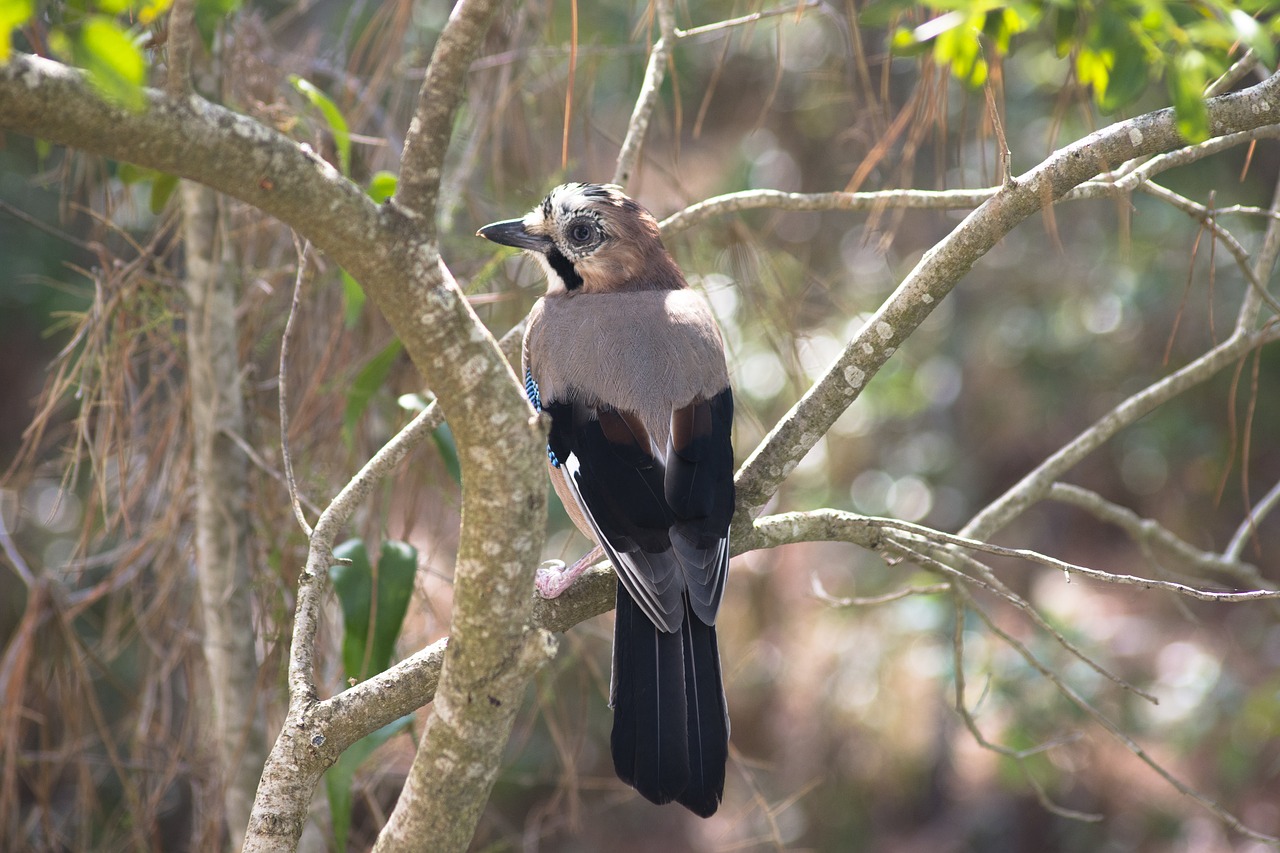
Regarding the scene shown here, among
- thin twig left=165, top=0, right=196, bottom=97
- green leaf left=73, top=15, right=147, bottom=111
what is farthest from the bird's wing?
green leaf left=73, top=15, right=147, bottom=111

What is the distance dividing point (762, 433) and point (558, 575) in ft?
2.73

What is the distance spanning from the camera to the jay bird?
209 cm

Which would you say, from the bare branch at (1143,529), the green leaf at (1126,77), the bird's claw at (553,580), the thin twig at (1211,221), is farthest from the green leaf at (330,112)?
the bare branch at (1143,529)

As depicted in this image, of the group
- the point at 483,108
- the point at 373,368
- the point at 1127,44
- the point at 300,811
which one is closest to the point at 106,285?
the point at 373,368

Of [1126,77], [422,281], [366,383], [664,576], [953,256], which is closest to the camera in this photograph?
[422,281]

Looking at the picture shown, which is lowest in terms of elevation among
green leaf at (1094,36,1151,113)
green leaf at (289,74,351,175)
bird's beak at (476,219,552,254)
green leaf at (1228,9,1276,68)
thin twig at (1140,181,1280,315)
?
green leaf at (1228,9,1276,68)

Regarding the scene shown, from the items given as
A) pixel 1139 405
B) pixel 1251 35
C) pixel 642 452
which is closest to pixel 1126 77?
pixel 1251 35

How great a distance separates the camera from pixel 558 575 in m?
2.44

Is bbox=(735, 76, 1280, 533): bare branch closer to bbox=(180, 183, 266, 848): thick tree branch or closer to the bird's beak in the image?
the bird's beak

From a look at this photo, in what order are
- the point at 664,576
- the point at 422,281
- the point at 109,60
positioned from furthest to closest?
the point at 664,576 → the point at 422,281 → the point at 109,60

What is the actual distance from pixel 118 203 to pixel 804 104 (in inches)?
158

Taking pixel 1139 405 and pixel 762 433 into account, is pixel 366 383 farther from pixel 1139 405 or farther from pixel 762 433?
pixel 1139 405

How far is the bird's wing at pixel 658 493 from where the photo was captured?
7.18ft

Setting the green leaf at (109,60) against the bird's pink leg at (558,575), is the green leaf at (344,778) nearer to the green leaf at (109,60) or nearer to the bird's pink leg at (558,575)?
the bird's pink leg at (558,575)
